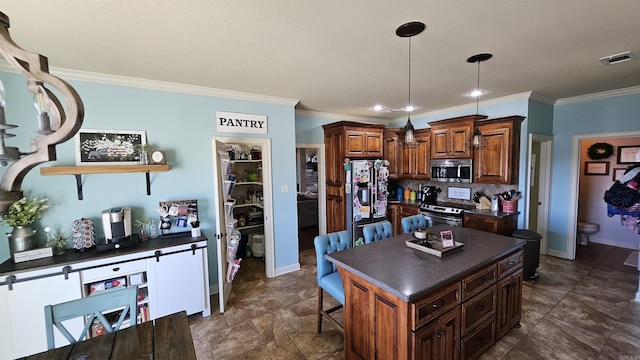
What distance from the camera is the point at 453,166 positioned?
14.7 feet

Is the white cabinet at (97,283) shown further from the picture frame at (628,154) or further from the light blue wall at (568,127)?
the picture frame at (628,154)

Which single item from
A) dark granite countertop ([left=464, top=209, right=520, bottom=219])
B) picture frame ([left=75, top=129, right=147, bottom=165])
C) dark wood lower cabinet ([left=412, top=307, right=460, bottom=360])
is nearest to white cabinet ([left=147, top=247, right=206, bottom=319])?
picture frame ([left=75, top=129, right=147, bottom=165])

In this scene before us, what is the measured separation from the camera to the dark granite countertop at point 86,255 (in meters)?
2.21

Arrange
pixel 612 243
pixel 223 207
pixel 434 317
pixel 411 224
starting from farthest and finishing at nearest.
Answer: pixel 612 243 < pixel 411 224 < pixel 223 207 < pixel 434 317

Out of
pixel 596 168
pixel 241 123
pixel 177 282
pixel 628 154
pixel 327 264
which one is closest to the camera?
pixel 327 264

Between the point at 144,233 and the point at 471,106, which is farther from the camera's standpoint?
the point at 471,106

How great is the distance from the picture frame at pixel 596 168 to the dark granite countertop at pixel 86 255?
7.06 metres

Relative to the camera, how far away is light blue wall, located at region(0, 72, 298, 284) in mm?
2580

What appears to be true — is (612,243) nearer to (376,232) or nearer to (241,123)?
(376,232)

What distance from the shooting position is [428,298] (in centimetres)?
170

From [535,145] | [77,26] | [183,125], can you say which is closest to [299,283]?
[183,125]

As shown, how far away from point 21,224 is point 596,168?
856 centimetres

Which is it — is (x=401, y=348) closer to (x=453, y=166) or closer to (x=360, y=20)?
(x=360, y=20)

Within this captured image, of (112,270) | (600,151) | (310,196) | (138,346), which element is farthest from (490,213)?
(112,270)
